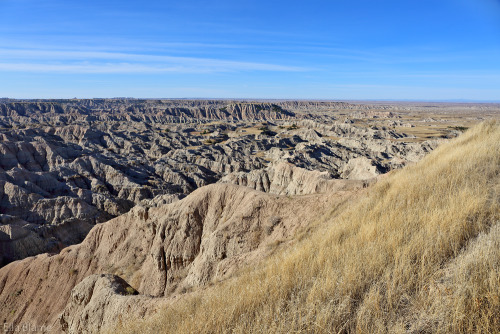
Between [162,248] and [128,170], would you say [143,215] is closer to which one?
[162,248]

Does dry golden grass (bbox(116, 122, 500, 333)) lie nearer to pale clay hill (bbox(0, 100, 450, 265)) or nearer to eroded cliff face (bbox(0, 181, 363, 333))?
eroded cliff face (bbox(0, 181, 363, 333))

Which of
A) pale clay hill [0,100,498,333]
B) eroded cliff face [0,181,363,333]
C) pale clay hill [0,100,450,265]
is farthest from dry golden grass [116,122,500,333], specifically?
pale clay hill [0,100,450,265]

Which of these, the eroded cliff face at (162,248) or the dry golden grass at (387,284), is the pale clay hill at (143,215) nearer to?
the eroded cliff face at (162,248)

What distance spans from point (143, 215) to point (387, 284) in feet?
79.1

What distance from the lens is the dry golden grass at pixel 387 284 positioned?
316 centimetres

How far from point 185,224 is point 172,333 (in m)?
17.9

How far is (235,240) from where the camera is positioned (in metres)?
16.6

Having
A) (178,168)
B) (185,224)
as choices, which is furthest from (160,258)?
(178,168)

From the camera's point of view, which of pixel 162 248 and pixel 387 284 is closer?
pixel 387 284

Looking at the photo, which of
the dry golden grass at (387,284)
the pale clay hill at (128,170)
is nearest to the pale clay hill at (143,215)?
the pale clay hill at (128,170)

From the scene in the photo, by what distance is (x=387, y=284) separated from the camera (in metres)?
3.64

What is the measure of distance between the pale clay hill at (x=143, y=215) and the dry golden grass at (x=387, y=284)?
4885 millimetres

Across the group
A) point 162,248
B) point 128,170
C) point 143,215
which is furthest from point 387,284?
point 128,170

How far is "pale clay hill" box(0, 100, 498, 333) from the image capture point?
14047 millimetres
